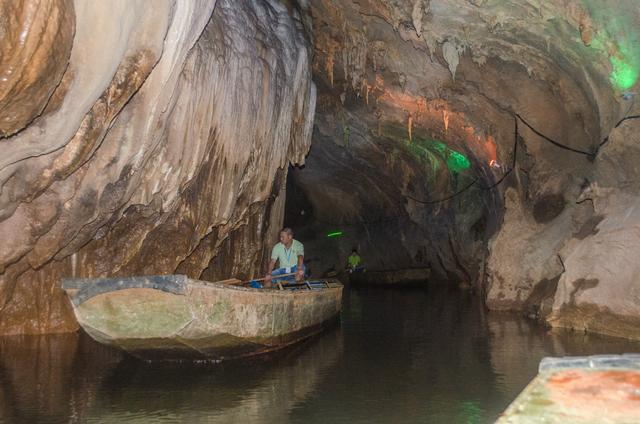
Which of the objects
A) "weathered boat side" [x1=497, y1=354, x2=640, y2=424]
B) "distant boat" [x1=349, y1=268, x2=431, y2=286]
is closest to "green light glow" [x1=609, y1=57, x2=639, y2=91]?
"weathered boat side" [x1=497, y1=354, x2=640, y2=424]

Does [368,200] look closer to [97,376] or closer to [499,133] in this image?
[499,133]

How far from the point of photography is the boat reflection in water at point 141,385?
17.1ft

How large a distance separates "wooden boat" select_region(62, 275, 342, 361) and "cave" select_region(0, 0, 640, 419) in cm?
143

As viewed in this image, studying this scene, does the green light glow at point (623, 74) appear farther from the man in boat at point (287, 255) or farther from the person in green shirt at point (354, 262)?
the person in green shirt at point (354, 262)

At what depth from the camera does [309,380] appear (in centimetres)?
668

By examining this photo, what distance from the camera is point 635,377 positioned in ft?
8.63

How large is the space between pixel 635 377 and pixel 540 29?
8741 millimetres

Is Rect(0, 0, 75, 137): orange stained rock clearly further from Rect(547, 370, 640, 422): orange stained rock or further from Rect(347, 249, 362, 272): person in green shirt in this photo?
Rect(347, 249, 362, 272): person in green shirt

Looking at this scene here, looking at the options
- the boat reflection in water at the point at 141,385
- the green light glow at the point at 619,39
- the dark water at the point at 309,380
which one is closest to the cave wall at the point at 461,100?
the green light glow at the point at 619,39

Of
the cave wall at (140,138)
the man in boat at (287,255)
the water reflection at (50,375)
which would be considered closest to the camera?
the water reflection at (50,375)

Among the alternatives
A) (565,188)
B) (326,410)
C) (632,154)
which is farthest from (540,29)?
(326,410)

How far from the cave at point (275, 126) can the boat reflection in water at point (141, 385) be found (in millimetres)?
1583

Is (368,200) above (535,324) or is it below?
above

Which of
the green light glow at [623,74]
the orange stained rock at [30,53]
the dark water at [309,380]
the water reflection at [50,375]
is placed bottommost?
the dark water at [309,380]
